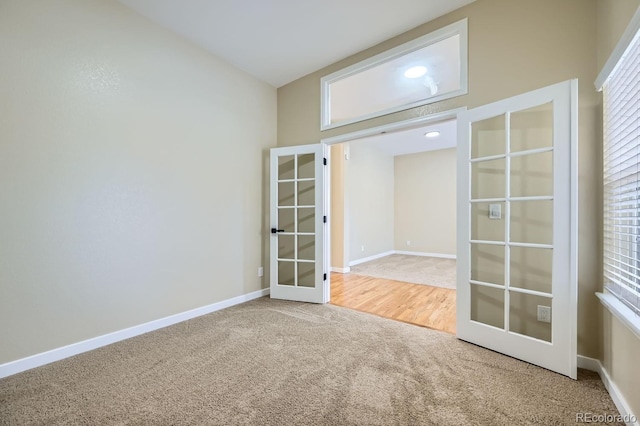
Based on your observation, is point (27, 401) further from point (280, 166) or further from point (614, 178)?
point (614, 178)

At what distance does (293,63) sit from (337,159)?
217 cm

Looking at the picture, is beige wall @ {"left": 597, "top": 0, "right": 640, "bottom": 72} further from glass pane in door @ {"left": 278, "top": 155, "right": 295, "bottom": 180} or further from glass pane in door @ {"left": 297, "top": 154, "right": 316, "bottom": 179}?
glass pane in door @ {"left": 278, "top": 155, "right": 295, "bottom": 180}

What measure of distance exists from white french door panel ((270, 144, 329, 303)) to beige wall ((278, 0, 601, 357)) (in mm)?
1492

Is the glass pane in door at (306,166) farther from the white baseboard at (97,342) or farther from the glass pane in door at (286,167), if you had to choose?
the white baseboard at (97,342)

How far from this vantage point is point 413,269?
212 inches

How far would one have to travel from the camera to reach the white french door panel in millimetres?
3320

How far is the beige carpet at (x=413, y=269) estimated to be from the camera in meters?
4.50

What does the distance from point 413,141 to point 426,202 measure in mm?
1801

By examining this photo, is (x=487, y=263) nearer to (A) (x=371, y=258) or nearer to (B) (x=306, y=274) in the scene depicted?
(B) (x=306, y=274)

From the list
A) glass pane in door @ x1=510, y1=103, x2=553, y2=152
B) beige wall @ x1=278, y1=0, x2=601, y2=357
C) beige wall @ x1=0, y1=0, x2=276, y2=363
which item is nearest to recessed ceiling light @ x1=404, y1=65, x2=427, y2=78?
beige wall @ x1=278, y1=0, x2=601, y2=357

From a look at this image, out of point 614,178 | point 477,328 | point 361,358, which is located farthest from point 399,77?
point 361,358

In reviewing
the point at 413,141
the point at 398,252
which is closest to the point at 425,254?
the point at 398,252

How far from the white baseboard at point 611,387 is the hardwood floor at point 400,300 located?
2.88 feet

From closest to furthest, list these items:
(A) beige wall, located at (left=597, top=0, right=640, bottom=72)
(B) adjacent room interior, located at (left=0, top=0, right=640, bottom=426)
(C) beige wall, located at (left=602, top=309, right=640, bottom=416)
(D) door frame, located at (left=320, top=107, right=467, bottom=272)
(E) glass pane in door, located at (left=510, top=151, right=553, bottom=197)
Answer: (C) beige wall, located at (left=602, top=309, right=640, bottom=416), (A) beige wall, located at (left=597, top=0, right=640, bottom=72), (B) adjacent room interior, located at (left=0, top=0, right=640, bottom=426), (E) glass pane in door, located at (left=510, top=151, right=553, bottom=197), (D) door frame, located at (left=320, top=107, right=467, bottom=272)
